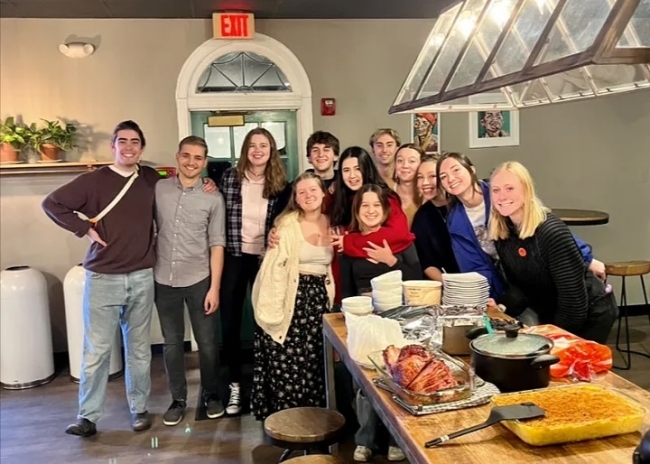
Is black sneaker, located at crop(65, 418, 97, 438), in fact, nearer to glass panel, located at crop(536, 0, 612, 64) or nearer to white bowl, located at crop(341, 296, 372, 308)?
white bowl, located at crop(341, 296, 372, 308)

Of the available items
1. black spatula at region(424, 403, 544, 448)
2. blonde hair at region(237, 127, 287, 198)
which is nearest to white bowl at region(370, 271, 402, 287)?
black spatula at region(424, 403, 544, 448)

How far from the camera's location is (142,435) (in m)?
3.31

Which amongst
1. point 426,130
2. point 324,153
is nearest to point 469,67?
point 324,153

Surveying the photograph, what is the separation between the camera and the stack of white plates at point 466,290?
211cm

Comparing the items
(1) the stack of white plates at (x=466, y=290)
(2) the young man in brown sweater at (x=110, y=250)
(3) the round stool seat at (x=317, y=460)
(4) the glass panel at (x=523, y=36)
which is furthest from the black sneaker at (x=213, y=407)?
(4) the glass panel at (x=523, y=36)

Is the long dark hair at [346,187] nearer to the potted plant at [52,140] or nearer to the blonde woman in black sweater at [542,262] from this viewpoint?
the blonde woman in black sweater at [542,262]

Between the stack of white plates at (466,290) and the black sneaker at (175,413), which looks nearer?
the stack of white plates at (466,290)

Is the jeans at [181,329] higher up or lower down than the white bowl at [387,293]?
lower down

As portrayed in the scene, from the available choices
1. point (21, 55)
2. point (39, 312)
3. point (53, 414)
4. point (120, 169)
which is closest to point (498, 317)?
point (120, 169)

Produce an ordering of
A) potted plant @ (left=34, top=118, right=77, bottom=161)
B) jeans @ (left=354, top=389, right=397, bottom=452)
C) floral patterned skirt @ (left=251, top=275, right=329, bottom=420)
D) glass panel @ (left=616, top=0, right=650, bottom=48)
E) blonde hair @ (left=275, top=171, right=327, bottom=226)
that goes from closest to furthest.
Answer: glass panel @ (left=616, top=0, right=650, bottom=48) < jeans @ (left=354, top=389, right=397, bottom=452) < blonde hair @ (left=275, top=171, right=327, bottom=226) < floral patterned skirt @ (left=251, top=275, right=329, bottom=420) < potted plant @ (left=34, top=118, right=77, bottom=161)

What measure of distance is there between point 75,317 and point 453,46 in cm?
307

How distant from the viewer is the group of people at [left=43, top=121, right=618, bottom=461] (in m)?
2.71

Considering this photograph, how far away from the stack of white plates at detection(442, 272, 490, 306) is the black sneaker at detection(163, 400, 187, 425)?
77.0 inches

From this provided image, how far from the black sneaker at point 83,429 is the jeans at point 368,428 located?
1.45m
